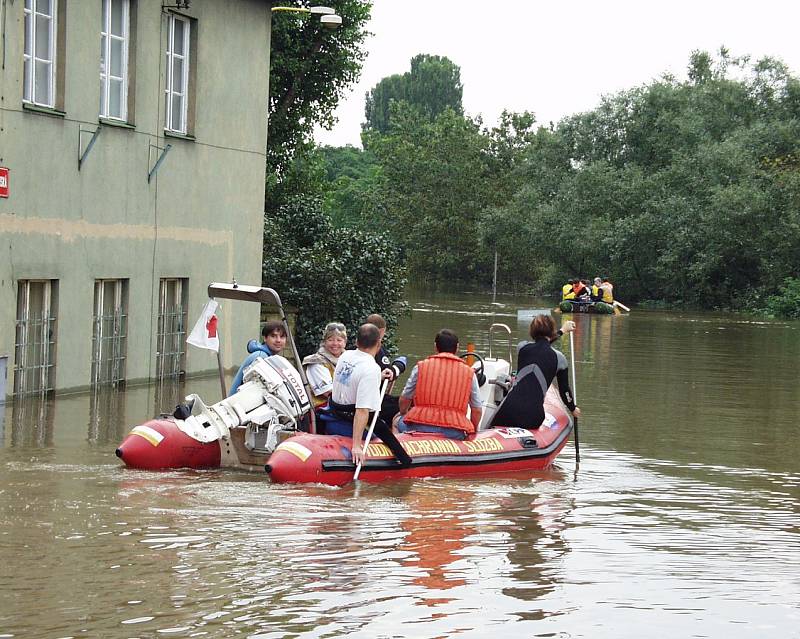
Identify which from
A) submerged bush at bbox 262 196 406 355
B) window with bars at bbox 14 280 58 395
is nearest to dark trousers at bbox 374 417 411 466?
window with bars at bbox 14 280 58 395

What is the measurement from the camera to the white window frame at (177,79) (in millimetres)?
21516

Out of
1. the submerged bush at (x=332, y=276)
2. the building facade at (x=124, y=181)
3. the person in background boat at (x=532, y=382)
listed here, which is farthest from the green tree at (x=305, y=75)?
the person in background boat at (x=532, y=382)

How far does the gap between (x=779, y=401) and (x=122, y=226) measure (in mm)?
10822

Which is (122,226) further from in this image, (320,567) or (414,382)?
(320,567)

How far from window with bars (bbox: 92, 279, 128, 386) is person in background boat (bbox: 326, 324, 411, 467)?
7.61 meters

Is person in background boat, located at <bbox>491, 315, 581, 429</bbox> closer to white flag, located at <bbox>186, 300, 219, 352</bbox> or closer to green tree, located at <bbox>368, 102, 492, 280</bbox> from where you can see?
white flag, located at <bbox>186, 300, 219, 352</bbox>

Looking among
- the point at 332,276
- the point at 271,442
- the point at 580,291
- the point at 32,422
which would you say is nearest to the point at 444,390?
the point at 271,442

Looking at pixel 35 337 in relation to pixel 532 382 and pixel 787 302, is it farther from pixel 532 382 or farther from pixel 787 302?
pixel 787 302

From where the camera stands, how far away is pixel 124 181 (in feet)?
66.7

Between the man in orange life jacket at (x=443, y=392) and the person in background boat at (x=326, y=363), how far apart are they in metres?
0.81

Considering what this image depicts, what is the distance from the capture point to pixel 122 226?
20391mm

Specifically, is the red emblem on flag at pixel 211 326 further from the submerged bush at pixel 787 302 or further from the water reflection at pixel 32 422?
the submerged bush at pixel 787 302

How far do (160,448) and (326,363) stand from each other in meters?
1.94

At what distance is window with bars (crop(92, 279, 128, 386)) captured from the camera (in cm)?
2003
